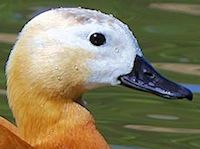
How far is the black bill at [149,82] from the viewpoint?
22.0 feet

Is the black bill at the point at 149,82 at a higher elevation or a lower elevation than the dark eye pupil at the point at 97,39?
lower

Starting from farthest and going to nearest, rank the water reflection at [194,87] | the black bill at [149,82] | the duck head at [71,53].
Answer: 1. the water reflection at [194,87]
2. the black bill at [149,82]
3. the duck head at [71,53]

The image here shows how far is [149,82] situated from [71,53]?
1.65 ft

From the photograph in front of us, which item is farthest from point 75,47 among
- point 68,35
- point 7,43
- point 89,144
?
point 7,43

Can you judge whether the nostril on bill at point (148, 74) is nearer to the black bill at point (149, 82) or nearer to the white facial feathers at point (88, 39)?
the black bill at point (149, 82)

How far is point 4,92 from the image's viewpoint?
9047mm

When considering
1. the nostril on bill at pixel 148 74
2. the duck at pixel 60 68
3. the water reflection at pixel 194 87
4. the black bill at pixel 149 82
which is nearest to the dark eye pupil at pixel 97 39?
the duck at pixel 60 68

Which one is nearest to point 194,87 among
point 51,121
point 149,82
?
point 149,82

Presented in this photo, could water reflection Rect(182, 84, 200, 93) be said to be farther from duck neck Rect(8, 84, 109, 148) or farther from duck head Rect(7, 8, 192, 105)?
duck head Rect(7, 8, 192, 105)

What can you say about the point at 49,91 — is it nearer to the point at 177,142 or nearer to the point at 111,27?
the point at 111,27

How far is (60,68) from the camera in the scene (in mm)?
6543

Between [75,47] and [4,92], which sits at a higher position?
[75,47]

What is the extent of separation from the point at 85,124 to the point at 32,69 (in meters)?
0.48

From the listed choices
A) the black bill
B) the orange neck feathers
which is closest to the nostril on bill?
the black bill
